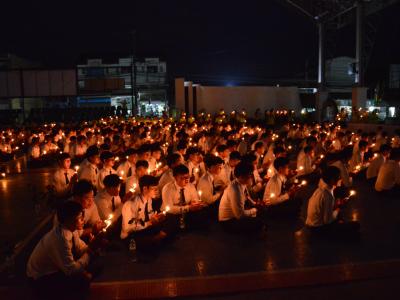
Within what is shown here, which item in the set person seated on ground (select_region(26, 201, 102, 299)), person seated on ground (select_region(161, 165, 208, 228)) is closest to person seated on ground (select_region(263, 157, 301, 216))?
person seated on ground (select_region(161, 165, 208, 228))

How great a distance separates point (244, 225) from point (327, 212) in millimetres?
1278

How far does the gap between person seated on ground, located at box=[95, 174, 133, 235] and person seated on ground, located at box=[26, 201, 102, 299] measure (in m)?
1.57

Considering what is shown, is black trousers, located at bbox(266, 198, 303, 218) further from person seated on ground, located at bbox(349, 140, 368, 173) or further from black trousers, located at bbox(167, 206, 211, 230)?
person seated on ground, located at bbox(349, 140, 368, 173)

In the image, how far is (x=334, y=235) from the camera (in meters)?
6.96

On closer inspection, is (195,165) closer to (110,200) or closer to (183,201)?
(183,201)

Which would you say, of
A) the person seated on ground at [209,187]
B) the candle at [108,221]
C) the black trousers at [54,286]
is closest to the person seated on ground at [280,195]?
the person seated on ground at [209,187]

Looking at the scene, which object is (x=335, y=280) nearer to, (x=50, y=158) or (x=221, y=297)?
(x=221, y=297)

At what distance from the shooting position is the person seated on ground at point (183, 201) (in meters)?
7.36

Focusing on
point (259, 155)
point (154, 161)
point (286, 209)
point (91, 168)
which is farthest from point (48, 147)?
point (286, 209)

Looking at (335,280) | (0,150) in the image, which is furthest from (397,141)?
(0,150)

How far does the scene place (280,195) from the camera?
802cm

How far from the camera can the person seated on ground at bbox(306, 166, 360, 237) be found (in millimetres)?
6711

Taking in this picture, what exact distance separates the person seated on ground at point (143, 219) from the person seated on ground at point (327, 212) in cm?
232

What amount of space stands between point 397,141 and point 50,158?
1110 cm
